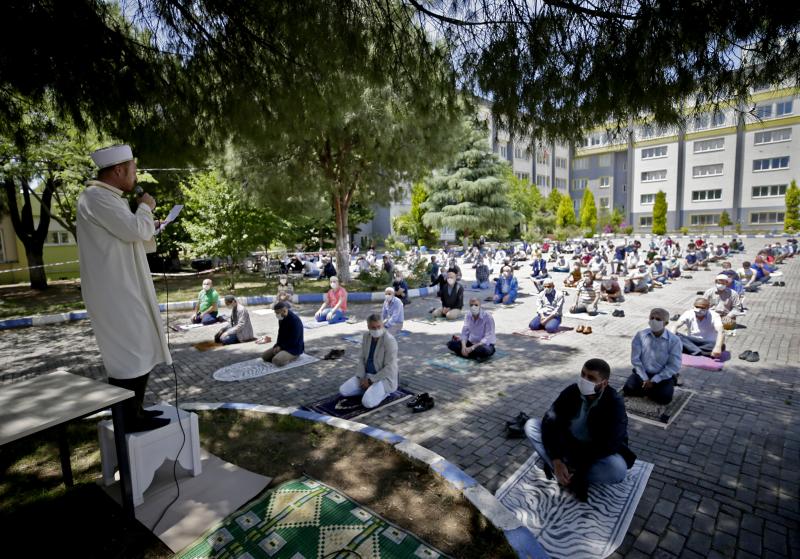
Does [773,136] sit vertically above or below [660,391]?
above

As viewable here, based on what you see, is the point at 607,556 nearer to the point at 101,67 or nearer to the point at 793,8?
the point at 793,8

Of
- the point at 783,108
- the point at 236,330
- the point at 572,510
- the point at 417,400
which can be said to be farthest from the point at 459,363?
the point at 783,108

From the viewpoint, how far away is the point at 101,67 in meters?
4.56

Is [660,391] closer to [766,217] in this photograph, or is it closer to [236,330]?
[236,330]

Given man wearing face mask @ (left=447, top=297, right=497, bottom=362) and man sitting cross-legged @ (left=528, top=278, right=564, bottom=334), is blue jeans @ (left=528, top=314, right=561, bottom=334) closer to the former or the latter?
man sitting cross-legged @ (left=528, top=278, right=564, bottom=334)

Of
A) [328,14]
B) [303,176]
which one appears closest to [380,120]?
[303,176]

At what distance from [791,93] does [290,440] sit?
5485 mm

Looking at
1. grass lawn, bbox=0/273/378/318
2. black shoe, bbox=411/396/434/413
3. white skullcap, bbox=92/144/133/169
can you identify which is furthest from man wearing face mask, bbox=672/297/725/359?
grass lawn, bbox=0/273/378/318

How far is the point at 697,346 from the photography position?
8.05 m

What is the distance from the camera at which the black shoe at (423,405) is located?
19.6ft

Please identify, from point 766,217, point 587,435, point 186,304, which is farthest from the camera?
point 766,217

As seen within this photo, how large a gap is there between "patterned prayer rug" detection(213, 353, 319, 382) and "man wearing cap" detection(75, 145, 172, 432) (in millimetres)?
4401

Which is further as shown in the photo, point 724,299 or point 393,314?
point 724,299

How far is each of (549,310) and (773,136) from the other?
50.5m
